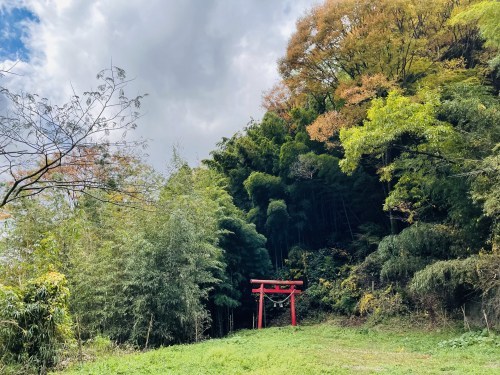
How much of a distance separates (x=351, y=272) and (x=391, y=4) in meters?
9.12

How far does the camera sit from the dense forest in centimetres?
841

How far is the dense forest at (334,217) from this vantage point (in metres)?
8.41

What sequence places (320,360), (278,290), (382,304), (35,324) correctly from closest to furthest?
(35,324) → (320,360) → (382,304) → (278,290)

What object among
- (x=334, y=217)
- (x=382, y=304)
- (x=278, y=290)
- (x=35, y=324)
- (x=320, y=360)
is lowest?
(x=320, y=360)

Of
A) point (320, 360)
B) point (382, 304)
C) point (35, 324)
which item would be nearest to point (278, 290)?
point (382, 304)

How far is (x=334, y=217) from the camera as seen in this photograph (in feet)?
56.5

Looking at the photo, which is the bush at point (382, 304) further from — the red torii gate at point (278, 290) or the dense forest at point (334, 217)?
the red torii gate at point (278, 290)

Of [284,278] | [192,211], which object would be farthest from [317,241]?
[192,211]

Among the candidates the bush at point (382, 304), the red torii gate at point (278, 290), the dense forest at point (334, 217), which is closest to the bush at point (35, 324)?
the dense forest at point (334, 217)

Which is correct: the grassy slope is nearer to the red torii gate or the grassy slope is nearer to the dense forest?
the dense forest

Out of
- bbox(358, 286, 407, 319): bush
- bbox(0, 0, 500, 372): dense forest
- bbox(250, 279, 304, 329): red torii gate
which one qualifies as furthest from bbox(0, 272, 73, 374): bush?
bbox(358, 286, 407, 319): bush

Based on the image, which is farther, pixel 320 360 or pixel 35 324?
pixel 320 360

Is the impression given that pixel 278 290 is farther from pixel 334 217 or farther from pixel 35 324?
pixel 35 324

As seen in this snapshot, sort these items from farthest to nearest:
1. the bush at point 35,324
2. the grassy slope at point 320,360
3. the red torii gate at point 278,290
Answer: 1. the red torii gate at point 278,290
2. the bush at point 35,324
3. the grassy slope at point 320,360
